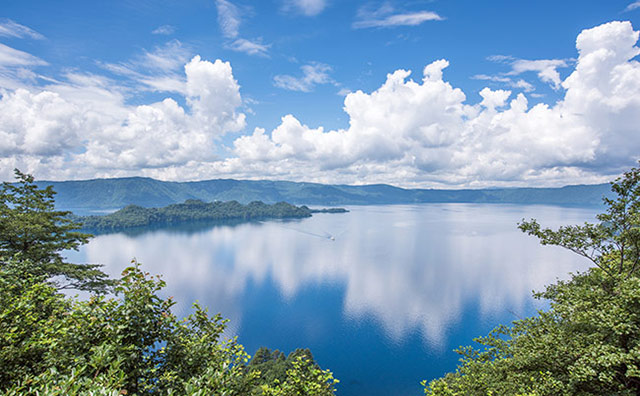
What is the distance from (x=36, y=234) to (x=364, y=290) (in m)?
50.0

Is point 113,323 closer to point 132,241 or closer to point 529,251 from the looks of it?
point 529,251

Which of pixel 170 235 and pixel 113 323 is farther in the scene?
pixel 170 235

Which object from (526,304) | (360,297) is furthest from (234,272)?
(526,304)

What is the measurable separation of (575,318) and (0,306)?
1461cm

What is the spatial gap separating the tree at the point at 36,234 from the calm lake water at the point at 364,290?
2572 cm

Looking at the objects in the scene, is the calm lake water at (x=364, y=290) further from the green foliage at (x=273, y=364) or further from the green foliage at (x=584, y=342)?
the green foliage at (x=584, y=342)

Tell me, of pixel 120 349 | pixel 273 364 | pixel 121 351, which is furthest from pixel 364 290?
pixel 120 349

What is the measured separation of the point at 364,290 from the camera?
2213 inches

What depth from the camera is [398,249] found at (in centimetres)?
9212

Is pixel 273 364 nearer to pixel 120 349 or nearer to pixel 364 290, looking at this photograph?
pixel 120 349

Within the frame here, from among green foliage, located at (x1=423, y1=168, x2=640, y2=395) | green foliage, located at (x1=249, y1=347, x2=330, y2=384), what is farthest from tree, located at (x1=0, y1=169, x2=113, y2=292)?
green foliage, located at (x1=423, y1=168, x2=640, y2=395)

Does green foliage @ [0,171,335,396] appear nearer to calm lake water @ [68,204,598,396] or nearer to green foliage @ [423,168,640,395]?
green foliage @ [423,168,640,395]

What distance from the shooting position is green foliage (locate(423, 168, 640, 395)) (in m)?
7.09

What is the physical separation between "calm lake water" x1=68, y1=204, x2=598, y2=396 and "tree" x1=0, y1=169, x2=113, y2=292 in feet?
84.4
